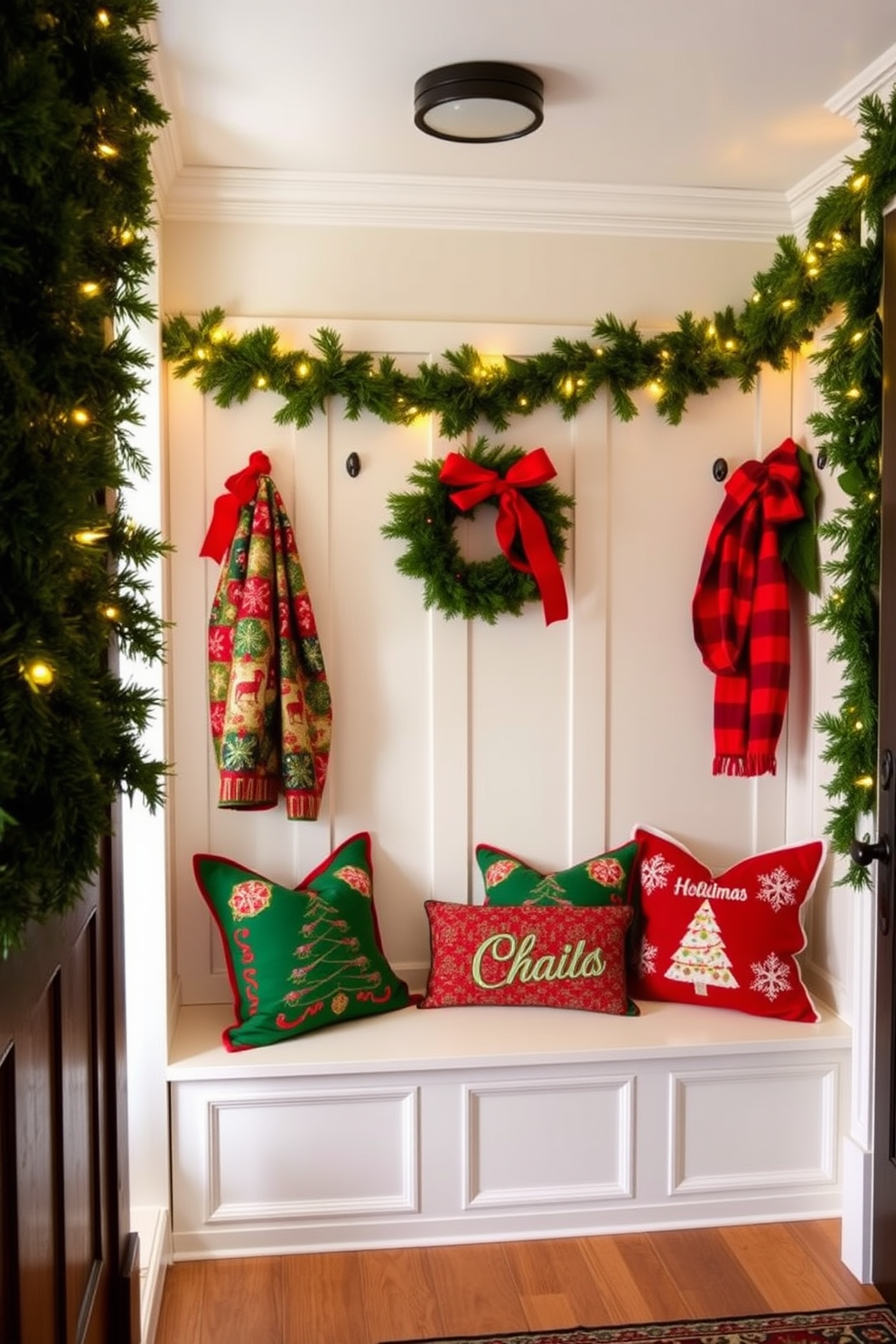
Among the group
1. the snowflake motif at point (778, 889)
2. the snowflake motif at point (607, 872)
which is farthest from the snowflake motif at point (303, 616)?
the snowflake motif at point (778, 889)

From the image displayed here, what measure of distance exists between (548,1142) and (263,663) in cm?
137

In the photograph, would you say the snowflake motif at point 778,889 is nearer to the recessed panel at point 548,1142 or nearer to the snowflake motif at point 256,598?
the recessed panel at point 548,1142

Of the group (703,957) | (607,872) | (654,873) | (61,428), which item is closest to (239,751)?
(607,872)

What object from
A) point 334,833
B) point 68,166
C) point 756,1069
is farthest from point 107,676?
point 756,1069

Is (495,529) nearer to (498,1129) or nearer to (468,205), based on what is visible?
(468,205)

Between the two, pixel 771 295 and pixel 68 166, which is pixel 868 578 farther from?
pixel 68 166

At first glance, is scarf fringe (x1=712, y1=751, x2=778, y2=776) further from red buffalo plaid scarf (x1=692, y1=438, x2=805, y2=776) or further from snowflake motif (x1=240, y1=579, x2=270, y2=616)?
snowflake motif (x1=240, y1=579, x2=270, y2=616)

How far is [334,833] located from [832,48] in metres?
2.19

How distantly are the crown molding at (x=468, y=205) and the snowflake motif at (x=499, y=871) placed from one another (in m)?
1.71

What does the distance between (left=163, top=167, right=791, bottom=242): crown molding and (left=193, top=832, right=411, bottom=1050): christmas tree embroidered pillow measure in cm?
169

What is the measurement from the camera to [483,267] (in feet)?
10.6

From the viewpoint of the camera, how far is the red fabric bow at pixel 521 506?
314cm

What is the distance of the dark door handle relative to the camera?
257cm

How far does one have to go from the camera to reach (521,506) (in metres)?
3.15
